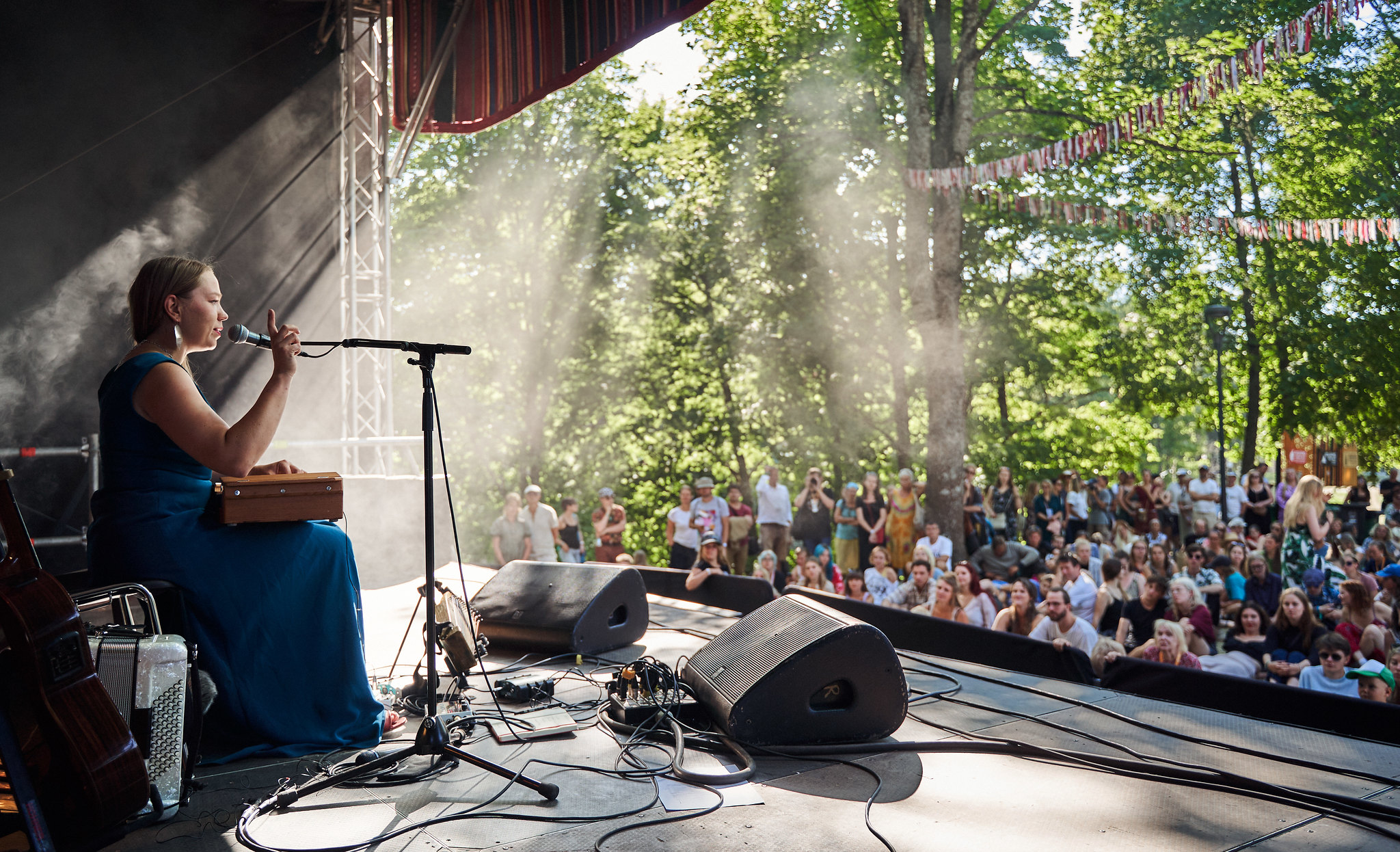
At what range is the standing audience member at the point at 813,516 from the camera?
991 centimetres

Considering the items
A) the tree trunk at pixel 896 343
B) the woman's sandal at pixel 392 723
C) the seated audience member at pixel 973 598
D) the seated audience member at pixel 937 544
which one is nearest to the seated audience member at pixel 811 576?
the seated audience member at pixel 937 544

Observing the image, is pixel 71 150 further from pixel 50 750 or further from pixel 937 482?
pixel 937 482

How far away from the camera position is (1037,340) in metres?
14.8

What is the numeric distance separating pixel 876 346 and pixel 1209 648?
9384mm

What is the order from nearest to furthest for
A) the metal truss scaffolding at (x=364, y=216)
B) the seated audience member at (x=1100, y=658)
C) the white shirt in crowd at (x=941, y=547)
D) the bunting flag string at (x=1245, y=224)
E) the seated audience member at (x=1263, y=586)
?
the seated audience member at (x=1100, y=658)
the seated audience member at (x=1263, y=586)
the metal truss scaffolding at (x=364, y=216)
the white shirt in crowd at (x=941, y=547)
the bunting flag string at (x=1245, y=224)

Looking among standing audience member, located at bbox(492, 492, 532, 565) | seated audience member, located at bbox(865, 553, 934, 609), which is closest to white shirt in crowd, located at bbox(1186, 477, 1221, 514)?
seated audience member, located at bbox(865, 553, 934, 609)

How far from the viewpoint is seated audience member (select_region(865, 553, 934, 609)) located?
7180 millimetres

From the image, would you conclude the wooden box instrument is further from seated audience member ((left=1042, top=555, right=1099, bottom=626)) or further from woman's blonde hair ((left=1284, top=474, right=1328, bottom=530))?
woman's blonde hair ((left=1284, top=474, right=1328, bottom=530))

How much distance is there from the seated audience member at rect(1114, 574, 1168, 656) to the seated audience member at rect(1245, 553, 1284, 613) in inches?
62.0

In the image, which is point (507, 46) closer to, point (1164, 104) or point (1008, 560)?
point (1164, 104)

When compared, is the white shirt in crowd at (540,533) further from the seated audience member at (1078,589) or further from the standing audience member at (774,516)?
the seated audience member at (1078,589)

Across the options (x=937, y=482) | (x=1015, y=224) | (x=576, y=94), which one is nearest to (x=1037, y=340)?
(x=1015, y=224)

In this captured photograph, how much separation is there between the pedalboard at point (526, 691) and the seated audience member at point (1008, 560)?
6.23 m

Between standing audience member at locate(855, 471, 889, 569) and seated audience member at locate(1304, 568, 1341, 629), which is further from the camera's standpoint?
standing audience member at locate(855, 471, 889, 569)
